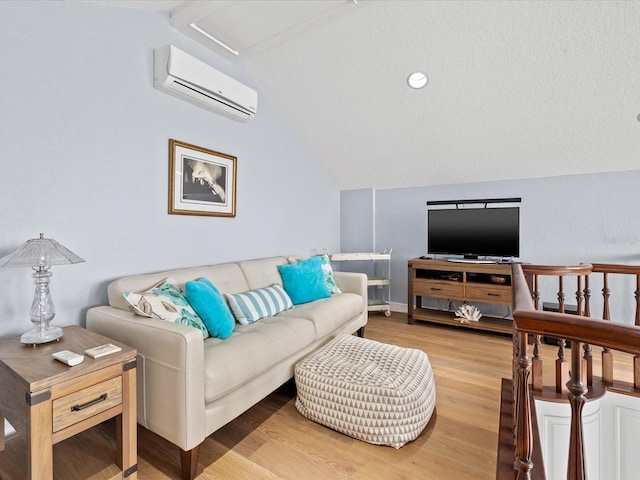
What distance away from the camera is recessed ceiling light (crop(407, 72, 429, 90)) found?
2761 millimetres

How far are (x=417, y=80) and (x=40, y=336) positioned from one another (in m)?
3.15

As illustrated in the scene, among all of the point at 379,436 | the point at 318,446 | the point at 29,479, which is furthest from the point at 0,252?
the point at 379,436

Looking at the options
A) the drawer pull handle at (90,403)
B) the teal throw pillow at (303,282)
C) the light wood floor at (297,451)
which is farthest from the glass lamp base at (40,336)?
the teal throw pillow at (303,282)

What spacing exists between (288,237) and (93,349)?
7.71ft

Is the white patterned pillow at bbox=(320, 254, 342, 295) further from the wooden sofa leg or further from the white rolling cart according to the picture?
the wooden sofa leg

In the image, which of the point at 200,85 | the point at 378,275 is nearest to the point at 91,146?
the point at 200,85

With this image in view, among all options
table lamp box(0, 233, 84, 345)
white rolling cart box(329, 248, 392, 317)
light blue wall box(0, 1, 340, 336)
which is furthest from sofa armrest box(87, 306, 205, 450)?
white rolling cart box(329, 248, 392, 317)

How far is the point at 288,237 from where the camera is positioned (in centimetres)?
357

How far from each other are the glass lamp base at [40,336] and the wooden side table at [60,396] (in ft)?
0.09

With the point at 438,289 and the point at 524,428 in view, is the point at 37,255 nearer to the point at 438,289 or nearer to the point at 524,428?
the point at 524,428

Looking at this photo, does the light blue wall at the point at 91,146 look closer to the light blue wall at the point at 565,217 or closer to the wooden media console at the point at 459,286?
the wooden media console at the point at 459,286

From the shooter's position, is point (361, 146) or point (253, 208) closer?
point (253, 208)

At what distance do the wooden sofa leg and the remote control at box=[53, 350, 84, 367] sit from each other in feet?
2.02

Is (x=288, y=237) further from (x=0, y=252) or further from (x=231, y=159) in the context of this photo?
(x=0, y=252)
